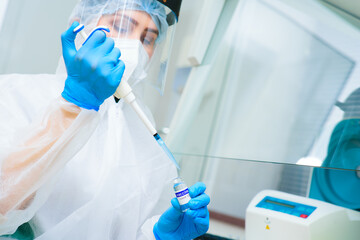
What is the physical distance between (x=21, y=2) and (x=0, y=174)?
0.81 meters

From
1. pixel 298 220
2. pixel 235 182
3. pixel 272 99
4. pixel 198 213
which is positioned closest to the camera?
pixel 198 213

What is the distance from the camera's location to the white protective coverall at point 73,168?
2.43 feet

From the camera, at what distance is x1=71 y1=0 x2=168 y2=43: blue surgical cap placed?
1.03 m

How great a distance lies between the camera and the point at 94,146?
98cm

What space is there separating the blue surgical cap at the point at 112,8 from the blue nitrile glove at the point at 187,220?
0.60 meters

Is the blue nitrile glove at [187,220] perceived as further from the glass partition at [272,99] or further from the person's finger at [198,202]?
the glass partition at [272,99]

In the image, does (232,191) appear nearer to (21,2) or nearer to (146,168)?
(146,168)

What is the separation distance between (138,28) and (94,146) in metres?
0.41

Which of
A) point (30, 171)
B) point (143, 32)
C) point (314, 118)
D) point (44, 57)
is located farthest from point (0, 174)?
point (314, 118)

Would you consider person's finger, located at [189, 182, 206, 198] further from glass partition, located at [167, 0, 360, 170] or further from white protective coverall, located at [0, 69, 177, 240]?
glass partition, located at [167, 0, 360, 170]

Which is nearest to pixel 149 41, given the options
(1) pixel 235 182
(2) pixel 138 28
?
(2) pixel 138 28

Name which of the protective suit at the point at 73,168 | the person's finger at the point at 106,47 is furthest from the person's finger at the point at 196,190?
the person's finger at the point at 106,47

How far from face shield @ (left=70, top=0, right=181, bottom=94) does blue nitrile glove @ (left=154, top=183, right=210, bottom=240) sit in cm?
41

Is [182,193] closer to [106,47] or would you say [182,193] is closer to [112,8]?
[106,47]
